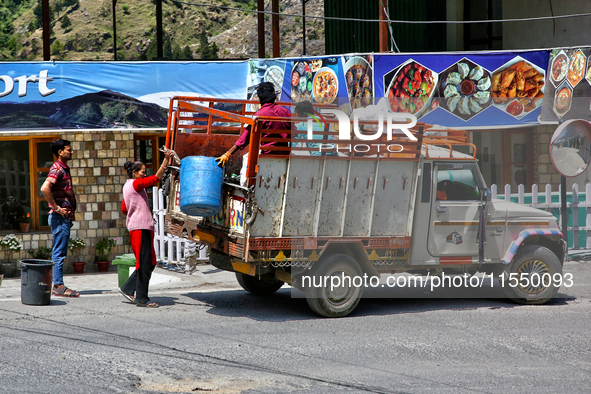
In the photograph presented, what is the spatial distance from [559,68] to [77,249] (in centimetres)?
987

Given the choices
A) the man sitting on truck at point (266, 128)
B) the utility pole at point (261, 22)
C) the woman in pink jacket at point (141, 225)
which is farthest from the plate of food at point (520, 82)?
the woman in pink jacket at point (141, 225)

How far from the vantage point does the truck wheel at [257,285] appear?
30.7 feet

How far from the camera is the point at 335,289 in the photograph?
806cm

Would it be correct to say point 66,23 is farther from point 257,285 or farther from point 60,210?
point 257,285

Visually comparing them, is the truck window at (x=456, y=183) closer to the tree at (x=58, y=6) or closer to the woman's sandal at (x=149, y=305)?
the woman's sandal at (x=149, y=305)

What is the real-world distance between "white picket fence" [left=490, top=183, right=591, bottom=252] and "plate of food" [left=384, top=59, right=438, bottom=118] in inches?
92.4

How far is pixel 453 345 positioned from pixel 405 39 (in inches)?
474

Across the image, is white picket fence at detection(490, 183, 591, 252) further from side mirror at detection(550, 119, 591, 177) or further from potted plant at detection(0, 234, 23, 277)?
potted plant at detection(0, 234, 23, 277)

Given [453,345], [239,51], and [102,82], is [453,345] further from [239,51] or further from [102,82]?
[239,51]

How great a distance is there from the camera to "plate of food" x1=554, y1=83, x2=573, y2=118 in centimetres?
1312

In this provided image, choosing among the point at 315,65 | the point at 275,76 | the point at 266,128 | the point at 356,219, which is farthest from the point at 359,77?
the point at 266,128

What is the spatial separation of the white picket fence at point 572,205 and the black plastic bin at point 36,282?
8246 mm

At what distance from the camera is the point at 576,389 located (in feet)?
18.4

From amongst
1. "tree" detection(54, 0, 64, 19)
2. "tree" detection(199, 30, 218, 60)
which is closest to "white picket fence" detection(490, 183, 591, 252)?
"tree" detection(199, 30, 218, 60)
